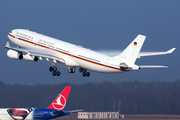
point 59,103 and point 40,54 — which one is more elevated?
point 40,54

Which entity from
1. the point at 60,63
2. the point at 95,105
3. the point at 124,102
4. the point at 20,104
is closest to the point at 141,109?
the point at 124,102

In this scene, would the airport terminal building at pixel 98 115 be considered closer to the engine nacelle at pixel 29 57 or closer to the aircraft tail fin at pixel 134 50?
the engine nacelle at pixel 29 57

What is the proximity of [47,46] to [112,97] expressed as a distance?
42.5m

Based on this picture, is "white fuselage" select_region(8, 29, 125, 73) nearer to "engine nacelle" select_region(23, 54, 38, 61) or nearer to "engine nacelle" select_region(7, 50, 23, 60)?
"engine nacelle" select_region(23, 54, 38, 61)

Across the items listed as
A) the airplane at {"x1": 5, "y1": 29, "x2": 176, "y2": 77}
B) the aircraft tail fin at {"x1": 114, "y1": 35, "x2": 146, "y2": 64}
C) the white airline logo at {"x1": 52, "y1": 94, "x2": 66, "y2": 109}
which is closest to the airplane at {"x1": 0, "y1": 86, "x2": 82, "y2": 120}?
the white airline logo at {"x1": 52, "y1": 94, "x2": 66, "y2": 109}

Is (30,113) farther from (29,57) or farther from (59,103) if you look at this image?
(29,57)

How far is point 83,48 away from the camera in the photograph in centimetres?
6125

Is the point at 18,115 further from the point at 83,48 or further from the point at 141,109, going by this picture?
the point at 141,109

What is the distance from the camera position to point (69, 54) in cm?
6147

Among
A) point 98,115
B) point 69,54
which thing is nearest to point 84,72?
point 69,54

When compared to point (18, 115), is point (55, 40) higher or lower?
higher

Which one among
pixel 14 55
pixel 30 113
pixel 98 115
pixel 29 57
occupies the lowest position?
pixel 30 113

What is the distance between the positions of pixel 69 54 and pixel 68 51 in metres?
0.51

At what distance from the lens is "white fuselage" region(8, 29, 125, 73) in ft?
188
